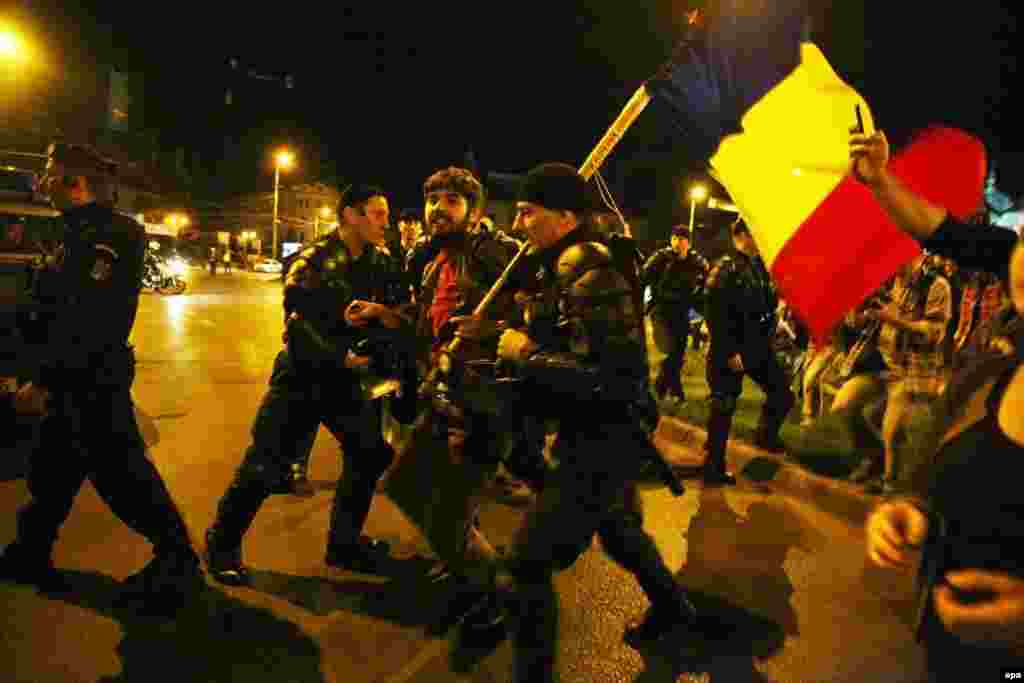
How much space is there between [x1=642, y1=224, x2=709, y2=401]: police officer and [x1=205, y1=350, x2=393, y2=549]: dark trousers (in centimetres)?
499

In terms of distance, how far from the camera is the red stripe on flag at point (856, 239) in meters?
2.72

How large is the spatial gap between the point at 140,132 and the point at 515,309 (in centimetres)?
8645

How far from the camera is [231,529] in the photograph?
359 centimetres

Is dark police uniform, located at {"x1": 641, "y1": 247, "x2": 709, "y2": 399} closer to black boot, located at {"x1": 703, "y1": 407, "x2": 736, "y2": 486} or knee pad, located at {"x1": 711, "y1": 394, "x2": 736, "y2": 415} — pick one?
black boot, located at {"x1": 703, "y1": 407, "x2": 736, "y2": 486}

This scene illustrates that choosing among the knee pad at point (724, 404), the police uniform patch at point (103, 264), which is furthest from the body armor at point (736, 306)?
the police uniform patch at point (103, 264)

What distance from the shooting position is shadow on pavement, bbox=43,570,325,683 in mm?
2795

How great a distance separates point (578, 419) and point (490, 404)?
0.77 meters

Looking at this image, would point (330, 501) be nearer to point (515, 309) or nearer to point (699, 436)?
point (515, 309)

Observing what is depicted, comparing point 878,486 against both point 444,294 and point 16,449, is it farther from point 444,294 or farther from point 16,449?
point 16,449

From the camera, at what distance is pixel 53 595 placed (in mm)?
3312

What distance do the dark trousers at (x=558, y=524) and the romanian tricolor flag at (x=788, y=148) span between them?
998mm

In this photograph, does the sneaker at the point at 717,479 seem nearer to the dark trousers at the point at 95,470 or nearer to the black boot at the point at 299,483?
the black boot at the point at 299,483

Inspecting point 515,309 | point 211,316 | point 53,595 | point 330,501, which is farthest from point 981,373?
point 211,316

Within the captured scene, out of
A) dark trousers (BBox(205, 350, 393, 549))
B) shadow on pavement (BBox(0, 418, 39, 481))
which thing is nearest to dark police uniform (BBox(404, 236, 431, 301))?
dark trousers (BBox(205, 350, 393, 549))
